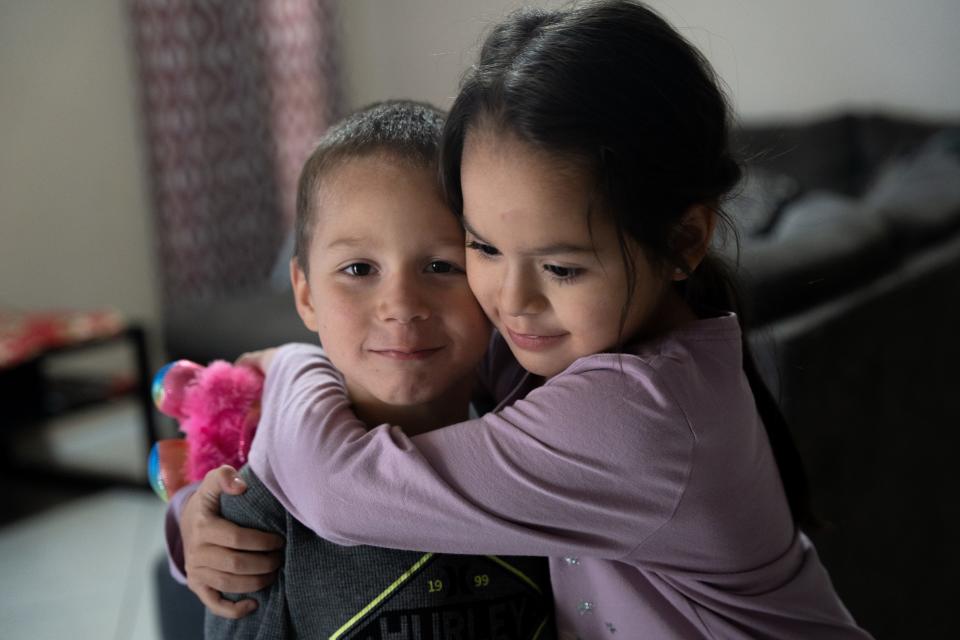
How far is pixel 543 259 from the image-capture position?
2.80 feet

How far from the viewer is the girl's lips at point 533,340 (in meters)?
0.89

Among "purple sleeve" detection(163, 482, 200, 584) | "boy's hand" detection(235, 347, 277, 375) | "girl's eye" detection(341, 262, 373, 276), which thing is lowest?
"purple sleeve" detection(163, 482, 200, 584)

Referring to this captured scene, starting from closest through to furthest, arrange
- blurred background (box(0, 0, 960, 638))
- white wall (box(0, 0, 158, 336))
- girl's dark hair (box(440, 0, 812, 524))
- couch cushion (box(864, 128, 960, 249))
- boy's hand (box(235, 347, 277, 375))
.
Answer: girl's dark hair (box(440, 0, 812, 524)), boy's hand (box(235, 347, 277, 375)), blurred background (box(0, 0, 960, 638)), couch cushion (box(864, 128, 960, 249)), white wall (box(0, 0, 158, 336))

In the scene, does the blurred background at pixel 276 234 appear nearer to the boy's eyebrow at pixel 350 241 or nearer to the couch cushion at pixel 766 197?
the couch cushion at pixel 766 197

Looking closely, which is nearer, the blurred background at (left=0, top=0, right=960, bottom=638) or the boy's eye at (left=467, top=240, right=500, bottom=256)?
the boy's eye at (left=467, top=240, right=500, bottom=256)

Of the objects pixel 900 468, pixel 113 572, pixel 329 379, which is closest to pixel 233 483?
pixel 329 379

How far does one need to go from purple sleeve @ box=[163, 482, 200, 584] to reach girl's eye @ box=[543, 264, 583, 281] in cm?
46

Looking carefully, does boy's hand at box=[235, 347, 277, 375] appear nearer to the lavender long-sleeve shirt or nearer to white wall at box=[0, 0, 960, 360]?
the lavender long-sleeve shirt

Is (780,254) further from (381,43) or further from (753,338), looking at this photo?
(381,43)

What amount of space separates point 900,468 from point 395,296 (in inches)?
56.6

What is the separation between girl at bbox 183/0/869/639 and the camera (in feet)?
2.70

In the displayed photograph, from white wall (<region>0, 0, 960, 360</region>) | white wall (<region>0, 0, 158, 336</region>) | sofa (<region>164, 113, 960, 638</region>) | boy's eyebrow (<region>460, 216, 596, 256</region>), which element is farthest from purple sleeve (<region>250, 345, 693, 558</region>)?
white wall (<region>0, 0, 158, 336</region>)

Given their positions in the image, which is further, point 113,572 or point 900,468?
point 113,572

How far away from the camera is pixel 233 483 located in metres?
0.94
